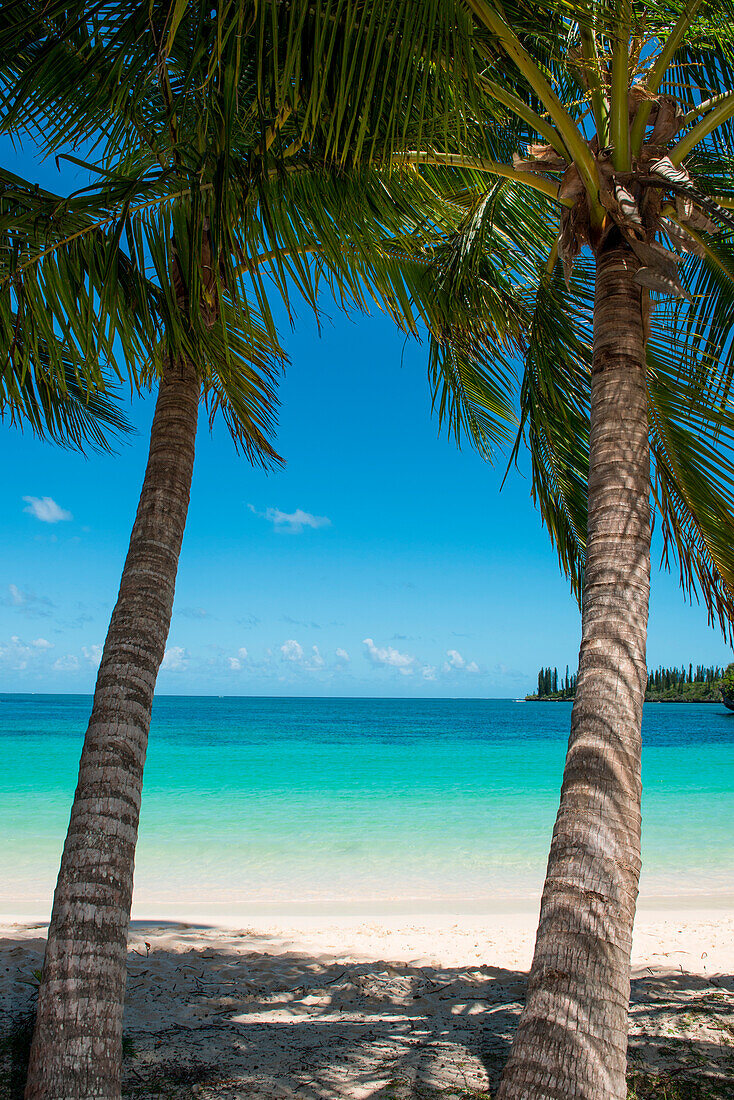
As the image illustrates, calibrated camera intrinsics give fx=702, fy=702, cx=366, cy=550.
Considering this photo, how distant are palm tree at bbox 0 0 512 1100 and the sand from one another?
3.55 ft

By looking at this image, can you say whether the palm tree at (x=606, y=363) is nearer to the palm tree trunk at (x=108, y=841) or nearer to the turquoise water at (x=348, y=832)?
the palm tree trunk at (x=108, y=841)

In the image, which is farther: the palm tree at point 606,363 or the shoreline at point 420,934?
the shoreline at point 420,934

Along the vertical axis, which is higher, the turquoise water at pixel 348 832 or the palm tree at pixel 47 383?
the palm tree at pixel 47 383

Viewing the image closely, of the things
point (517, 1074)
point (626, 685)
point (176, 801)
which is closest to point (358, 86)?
point (626, 685)

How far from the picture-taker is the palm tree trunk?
2273 mm

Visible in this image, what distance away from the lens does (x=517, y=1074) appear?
185 centimetres

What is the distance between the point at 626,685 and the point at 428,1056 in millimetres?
2275

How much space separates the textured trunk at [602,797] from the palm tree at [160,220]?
1319mm

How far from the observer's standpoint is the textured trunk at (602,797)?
6.12 ft

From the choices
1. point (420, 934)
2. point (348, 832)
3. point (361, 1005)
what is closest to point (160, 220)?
point (361, 1005)

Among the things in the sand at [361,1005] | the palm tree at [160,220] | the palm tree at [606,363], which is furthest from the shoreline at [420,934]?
the palm tree at [160,220]

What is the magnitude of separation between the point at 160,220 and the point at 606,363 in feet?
6.47

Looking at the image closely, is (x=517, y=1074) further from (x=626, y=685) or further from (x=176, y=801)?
(x=176, y=801)

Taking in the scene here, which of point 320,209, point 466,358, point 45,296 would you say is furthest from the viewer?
point 466,358
